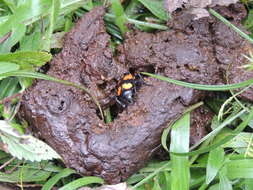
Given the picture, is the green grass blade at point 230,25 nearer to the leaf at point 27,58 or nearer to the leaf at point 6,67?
the leaf at point 27,58

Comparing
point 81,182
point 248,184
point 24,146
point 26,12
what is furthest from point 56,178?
point 248,184

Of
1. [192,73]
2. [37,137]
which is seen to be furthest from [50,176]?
[192,73]

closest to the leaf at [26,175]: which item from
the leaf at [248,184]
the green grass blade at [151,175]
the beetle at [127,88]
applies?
the green grass blade at [151,175]

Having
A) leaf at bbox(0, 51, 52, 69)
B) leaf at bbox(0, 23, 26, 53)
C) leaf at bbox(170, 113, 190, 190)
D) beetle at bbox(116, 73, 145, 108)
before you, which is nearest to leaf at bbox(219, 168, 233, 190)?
leaf at bbox(170, 113, 190, 190)

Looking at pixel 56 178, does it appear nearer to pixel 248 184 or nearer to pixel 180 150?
pixel 180 150

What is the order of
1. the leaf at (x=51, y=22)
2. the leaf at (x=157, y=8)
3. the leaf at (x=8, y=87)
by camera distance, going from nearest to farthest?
the leaf at (x=51, y=22) → the leaf at (x=8, y=87) → the leaf at (x=157, y=8)
